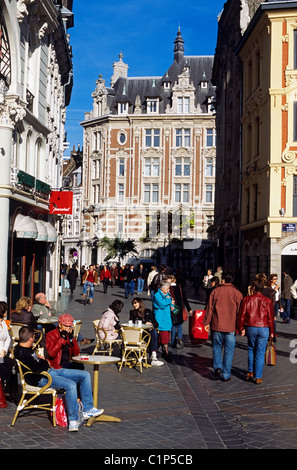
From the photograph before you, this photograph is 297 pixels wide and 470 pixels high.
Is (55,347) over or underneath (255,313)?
underneath

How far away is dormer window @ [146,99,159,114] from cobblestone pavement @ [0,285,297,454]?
2187 inches

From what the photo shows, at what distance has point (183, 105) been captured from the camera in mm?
64625

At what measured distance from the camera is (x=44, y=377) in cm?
725

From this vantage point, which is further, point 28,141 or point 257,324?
point 28,141

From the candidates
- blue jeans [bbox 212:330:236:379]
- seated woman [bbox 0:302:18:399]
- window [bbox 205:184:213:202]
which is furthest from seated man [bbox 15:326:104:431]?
window [bbox 205:184:213:202]

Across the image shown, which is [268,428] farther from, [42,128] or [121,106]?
[121,106]

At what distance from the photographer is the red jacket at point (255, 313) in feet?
32.9

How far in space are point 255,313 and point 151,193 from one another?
55145 millimetres

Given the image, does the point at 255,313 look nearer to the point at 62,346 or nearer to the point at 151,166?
the point at 62,346

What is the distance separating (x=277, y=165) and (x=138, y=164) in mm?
39858

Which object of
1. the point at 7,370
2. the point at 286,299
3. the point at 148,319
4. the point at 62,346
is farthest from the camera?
the point at 286,299

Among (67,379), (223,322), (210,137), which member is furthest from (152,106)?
(67,379)

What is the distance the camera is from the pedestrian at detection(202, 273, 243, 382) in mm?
10203

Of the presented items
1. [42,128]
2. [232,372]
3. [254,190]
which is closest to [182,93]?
[254,190]
